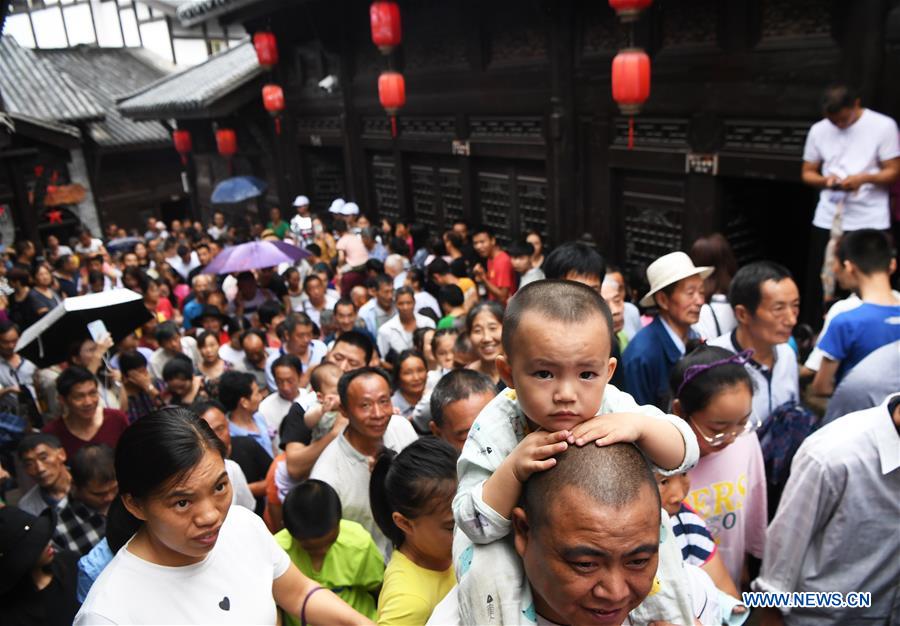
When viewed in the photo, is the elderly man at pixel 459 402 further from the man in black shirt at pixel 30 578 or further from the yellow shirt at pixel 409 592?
the man in black shirt at pixel 30 578

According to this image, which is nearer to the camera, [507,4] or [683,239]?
[683,239]

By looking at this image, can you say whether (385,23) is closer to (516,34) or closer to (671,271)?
(516,34)

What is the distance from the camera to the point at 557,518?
145 centimetres

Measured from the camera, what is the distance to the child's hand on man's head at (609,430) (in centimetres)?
150

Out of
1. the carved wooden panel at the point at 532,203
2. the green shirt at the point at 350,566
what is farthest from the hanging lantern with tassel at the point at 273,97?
the green shirt at the point at 350,566

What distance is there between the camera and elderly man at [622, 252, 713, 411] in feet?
12.4

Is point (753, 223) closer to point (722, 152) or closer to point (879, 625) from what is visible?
point (722, 152)

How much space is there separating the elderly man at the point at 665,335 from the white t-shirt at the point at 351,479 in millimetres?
1698

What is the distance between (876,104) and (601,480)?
525 centimetres

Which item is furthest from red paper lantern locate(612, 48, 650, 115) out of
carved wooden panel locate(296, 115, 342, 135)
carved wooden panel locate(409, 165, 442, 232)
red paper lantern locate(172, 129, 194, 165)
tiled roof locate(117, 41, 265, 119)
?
red paper lantern locate(172, 129, 194, 165)

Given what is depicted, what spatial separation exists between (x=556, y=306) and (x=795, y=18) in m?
5.49

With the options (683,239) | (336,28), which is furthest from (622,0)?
(336,28)

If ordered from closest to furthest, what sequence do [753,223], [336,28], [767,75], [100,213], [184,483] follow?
[184,483], [767,75], [753,223], [336,28], [100,213]

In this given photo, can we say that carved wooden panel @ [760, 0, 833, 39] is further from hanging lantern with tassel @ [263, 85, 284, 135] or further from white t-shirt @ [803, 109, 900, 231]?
hanging lantern with tassel @ [263, 85, 284, 135]
